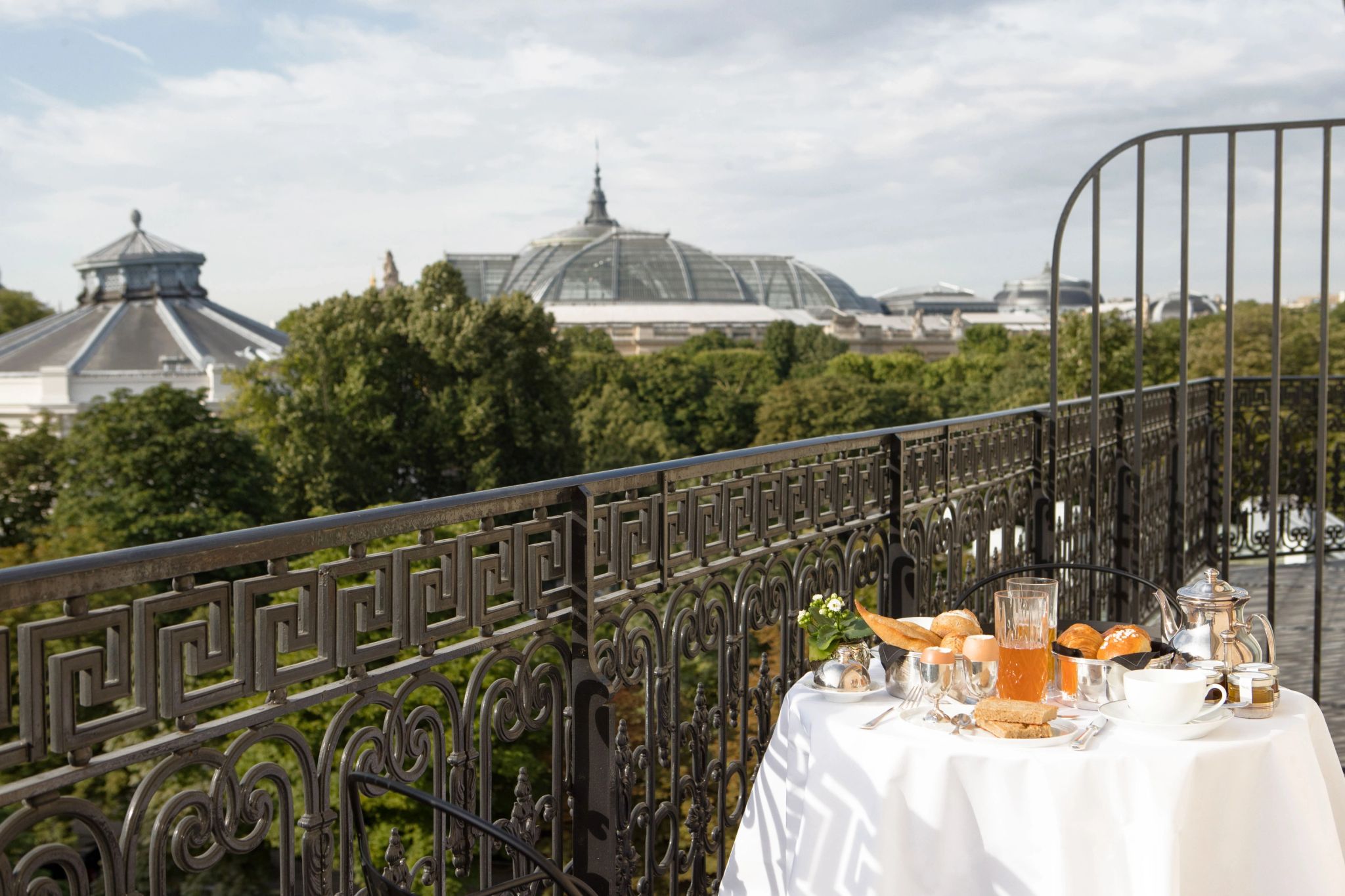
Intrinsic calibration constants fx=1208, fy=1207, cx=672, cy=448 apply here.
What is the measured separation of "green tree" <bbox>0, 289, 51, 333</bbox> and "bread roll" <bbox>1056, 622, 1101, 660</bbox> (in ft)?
267

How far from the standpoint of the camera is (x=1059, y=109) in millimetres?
64438

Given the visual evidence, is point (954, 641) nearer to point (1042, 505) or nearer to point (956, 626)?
point (956, 626)

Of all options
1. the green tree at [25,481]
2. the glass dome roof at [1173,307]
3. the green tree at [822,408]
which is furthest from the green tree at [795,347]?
the green tree at [25,481]

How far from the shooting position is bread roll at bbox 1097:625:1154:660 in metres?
2.37

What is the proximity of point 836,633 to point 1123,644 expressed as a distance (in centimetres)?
56

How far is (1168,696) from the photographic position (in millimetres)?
2068

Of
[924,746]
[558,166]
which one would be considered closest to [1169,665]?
[924,746]

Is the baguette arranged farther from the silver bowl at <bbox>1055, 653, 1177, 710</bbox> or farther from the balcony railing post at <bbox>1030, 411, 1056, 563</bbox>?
the balcony railing post at <bbox>1030, 411, 1056, 563</bbox>

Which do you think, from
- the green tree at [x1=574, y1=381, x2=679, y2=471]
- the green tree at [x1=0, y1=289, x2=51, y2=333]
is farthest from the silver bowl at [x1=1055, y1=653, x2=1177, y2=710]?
the green tree at [x1=0, y1=289, x2=51, y2=333]

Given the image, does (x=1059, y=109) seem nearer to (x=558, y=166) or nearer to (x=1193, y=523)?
(x=558, y=166)

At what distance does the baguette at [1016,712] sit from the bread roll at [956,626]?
12.8 inches

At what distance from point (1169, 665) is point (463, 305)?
32.8m

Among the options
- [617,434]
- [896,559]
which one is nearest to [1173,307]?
[617,434]

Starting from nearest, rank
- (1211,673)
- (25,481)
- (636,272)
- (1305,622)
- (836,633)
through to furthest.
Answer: (1211,673) < (836,633) < (1305,622) < (25,481) < (636,272)
